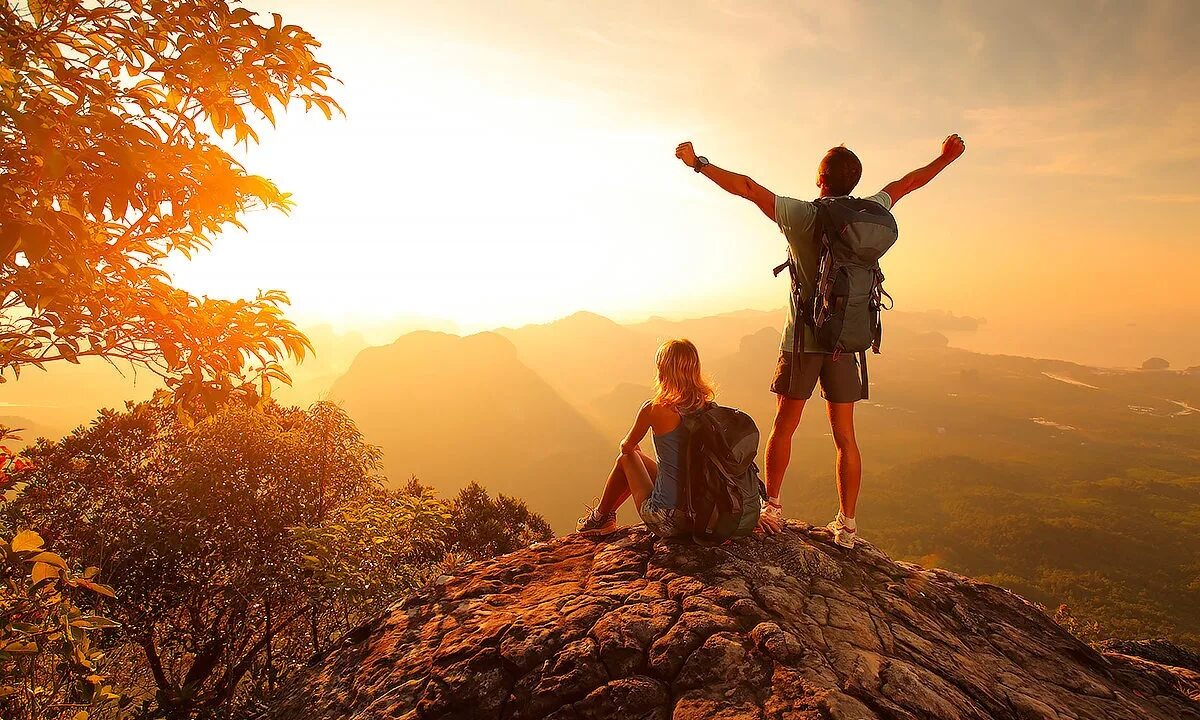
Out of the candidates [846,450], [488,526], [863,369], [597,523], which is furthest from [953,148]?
[488,526]

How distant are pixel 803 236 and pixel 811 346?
1.10 metres

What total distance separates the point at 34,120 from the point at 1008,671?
7.73 metres

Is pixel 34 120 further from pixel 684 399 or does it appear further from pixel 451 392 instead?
pixel 451 392

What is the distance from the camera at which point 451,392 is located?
190000 millimetres

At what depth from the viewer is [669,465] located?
16.4 ft

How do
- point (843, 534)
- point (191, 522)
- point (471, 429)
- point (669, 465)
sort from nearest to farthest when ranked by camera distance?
1. point (669, 465)
2. point (843, 534)
3. point (191, 522)
4. point (471, 429)

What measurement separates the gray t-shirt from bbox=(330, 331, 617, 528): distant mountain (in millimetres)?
124379

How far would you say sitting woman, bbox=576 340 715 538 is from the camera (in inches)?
192

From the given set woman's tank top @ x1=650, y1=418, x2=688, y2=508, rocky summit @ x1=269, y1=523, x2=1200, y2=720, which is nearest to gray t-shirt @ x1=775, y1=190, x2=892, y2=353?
woman's tank top @ x1=650, y1=418, x2=688, y2=508

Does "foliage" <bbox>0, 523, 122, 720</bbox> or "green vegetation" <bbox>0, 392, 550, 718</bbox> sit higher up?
"foliage" <bbox>0, 523, 122, 720</bbox>

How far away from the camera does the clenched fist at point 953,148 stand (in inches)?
202

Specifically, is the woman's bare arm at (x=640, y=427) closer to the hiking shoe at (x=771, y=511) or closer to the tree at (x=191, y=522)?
the hiking shoe at (x=771, y=511)

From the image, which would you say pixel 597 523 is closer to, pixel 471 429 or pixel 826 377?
pixel 826 377

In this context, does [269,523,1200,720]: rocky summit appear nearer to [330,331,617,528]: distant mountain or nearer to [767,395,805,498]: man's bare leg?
[767,395,805,498]: man's bare leg
